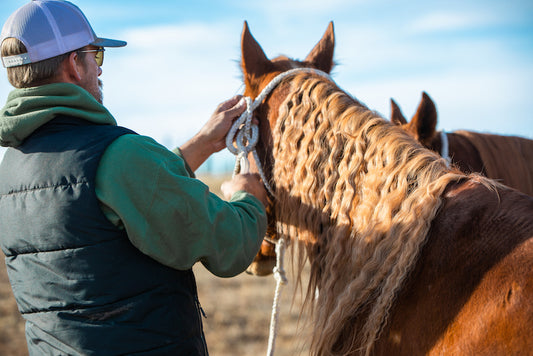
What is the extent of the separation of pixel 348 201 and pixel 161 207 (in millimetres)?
716

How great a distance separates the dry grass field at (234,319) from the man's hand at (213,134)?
242cm

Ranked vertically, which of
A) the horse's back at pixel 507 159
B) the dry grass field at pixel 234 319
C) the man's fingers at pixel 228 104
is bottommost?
the dry grass field at pixel 234 319

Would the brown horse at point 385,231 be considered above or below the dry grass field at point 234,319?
above

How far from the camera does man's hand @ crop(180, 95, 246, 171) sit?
2.17m

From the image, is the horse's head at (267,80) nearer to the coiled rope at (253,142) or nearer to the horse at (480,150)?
the coiled rope at (253,142)

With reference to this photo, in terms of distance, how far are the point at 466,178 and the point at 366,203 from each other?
0.36 m

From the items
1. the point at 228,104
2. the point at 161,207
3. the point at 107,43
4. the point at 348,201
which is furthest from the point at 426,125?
the point at 161,207

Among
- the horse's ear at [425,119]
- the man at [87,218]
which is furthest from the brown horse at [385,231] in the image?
the horse's ear at [425,119]

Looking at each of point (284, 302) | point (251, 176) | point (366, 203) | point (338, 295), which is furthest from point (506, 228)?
point (284, 302)

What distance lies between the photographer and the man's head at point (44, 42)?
1.56 m

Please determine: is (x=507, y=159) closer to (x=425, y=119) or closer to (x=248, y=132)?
(x=425, y=119)

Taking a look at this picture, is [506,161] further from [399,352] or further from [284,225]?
[399,352]

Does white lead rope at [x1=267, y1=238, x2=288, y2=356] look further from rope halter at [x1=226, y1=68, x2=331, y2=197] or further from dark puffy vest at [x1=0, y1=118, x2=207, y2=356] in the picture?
dark puffy vest at [x1=0, y1=118, x2=207, y2=356]

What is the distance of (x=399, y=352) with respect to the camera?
4.89 ft
